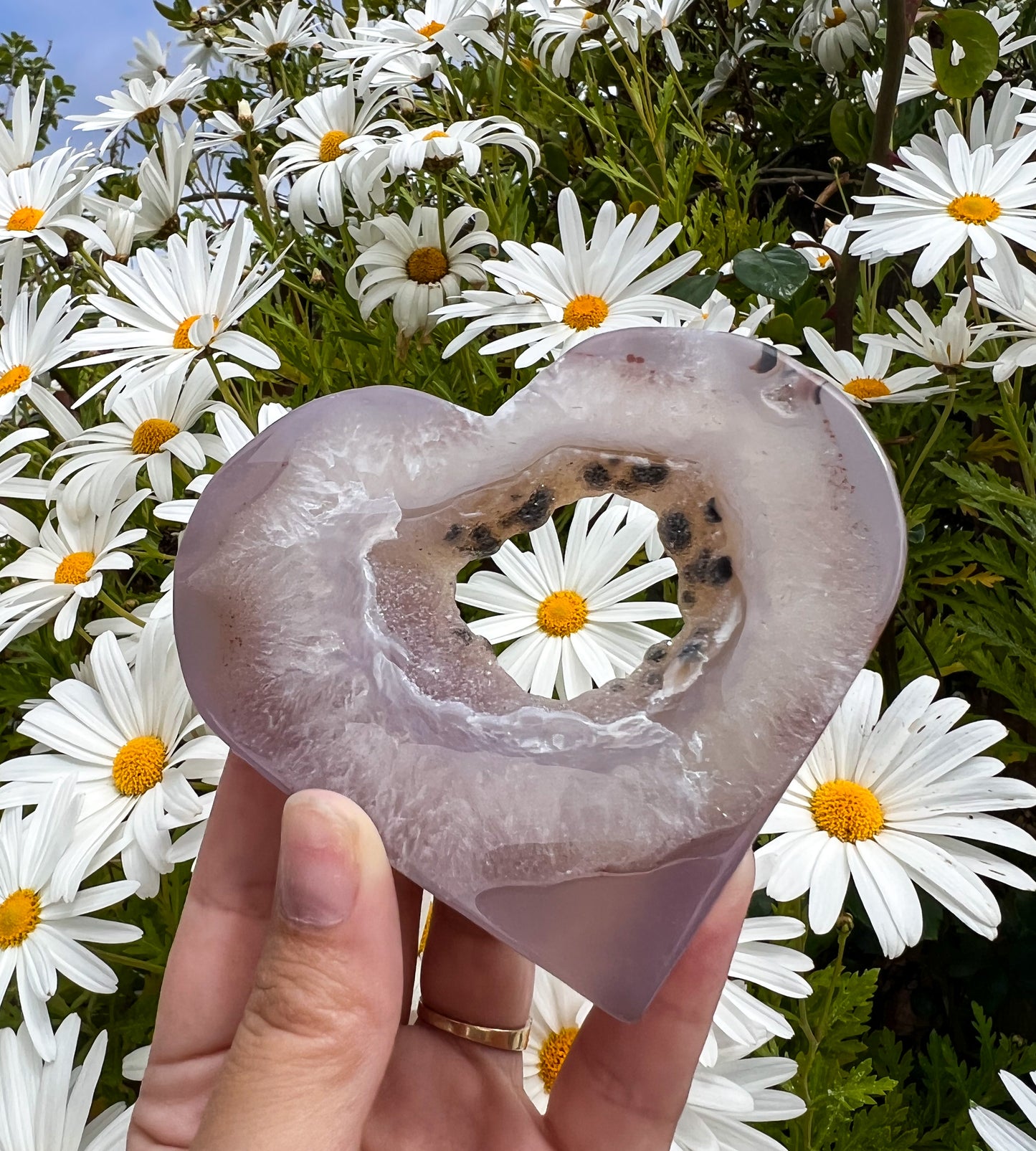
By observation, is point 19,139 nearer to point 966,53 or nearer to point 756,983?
point 966,53

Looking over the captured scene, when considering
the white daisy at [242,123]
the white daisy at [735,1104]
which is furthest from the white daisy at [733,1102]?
the white daisy at [242,123]

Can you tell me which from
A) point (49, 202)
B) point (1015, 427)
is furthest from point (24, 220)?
point (1015, 427)

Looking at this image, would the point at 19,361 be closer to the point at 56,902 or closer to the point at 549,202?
the point at 56,902

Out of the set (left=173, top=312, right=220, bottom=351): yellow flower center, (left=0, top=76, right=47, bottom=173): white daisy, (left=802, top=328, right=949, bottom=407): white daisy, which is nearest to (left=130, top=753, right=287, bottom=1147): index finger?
(left=173, top=312, right=220, bottom=351): yellow flower center

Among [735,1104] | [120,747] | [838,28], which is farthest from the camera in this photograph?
[838,28]

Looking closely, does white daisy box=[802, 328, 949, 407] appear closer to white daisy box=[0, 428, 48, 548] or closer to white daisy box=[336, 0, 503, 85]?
white daisy box=[336, 0, 503, 85]

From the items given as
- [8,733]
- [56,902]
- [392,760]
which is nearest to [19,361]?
[8,733]
